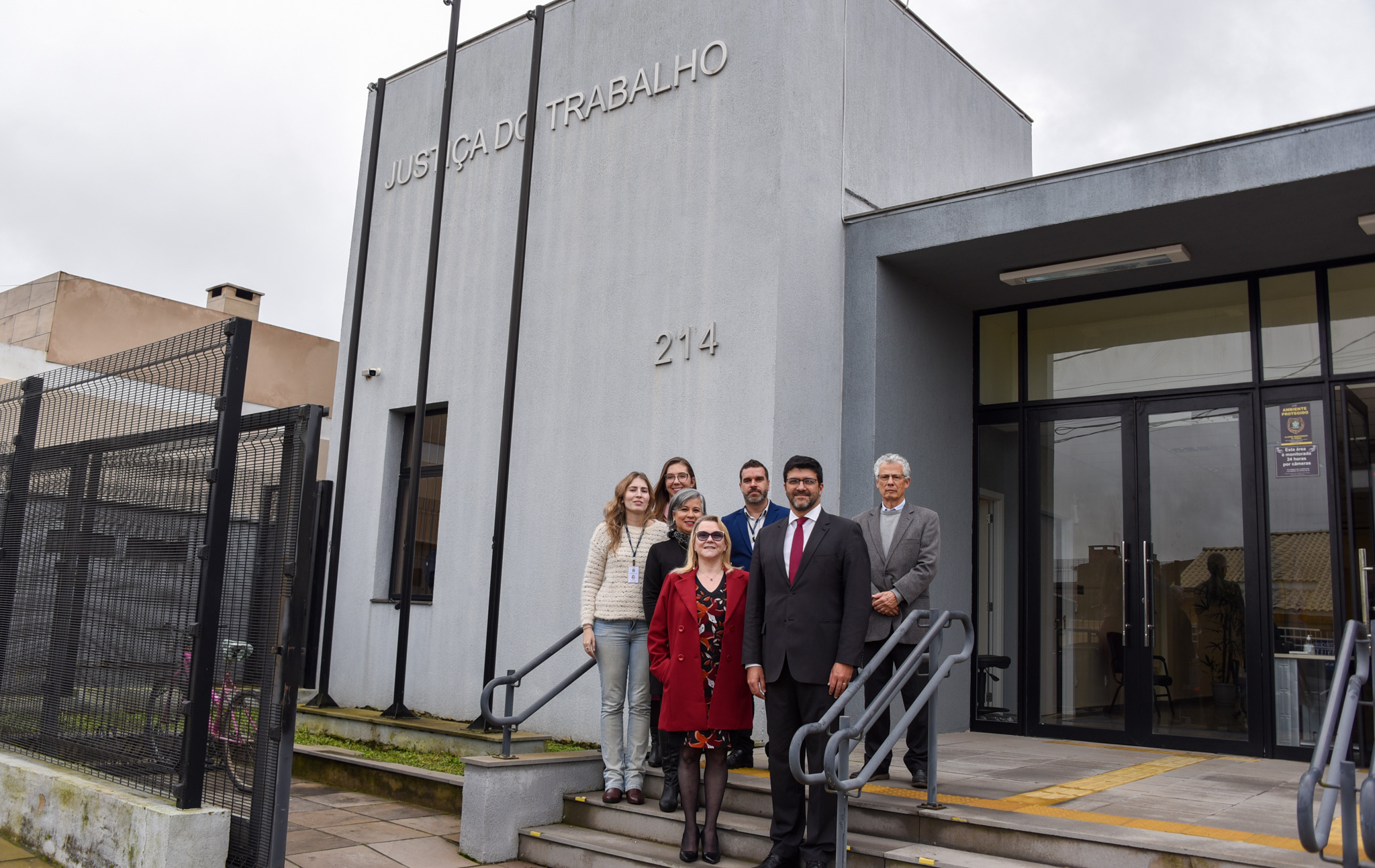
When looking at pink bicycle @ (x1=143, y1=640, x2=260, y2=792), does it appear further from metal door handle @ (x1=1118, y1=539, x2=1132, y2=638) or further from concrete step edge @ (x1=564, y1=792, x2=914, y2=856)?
metal door handle @ (x1=1118, y1=539, x2=1132, y2=638)

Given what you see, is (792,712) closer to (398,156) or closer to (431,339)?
(431,339)

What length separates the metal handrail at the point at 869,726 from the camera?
398 cm

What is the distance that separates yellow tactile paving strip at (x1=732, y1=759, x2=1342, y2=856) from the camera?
4.04 meters

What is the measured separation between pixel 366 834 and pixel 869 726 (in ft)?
9.62

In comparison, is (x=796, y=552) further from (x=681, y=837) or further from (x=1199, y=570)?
(x=1199, y=570)

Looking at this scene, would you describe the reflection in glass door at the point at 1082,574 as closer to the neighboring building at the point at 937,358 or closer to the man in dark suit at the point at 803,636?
the neighboring building at the point at 937,358

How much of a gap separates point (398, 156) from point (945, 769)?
25.8 ft

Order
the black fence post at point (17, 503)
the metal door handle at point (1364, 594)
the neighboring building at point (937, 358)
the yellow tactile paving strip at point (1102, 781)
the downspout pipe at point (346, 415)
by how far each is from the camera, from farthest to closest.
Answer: the downspout pipe at point (346, 415)
the neighboring building at point (937, 358)
the metal door handle at point (1364, 594)
the black fence post at point (17, 503)
the yellow tactile paving strip at point (1102, 781)

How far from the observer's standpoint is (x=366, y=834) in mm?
5598

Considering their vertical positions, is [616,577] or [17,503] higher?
[17,503]


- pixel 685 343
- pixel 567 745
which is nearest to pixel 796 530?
pixel 685 343

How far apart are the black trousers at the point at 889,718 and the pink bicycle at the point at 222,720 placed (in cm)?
275

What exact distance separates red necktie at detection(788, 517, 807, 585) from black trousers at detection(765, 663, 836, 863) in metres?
0.38

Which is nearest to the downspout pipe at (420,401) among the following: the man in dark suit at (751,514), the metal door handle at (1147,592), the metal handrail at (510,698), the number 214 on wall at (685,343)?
the number 214 on wall at (685,343)
